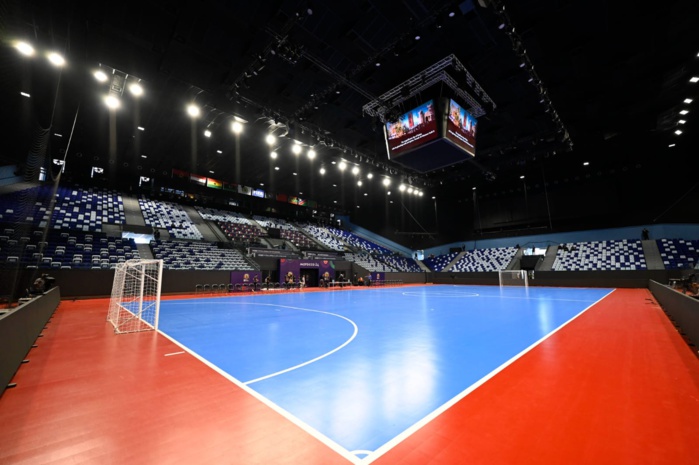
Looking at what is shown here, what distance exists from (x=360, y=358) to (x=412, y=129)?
30.5 ft

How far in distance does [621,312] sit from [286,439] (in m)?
10.4

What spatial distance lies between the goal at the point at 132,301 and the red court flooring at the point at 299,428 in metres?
2.10

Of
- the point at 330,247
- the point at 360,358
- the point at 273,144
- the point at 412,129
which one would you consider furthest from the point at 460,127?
the point at 330,247

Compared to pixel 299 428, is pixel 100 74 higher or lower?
higher

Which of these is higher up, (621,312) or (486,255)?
(486,255)

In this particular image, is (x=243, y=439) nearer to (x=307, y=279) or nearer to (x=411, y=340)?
(x=411, y=340)

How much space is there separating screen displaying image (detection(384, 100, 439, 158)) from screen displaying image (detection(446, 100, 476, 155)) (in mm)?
617

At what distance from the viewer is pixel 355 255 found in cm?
2678

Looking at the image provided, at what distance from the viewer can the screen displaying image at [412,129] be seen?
10.3 m

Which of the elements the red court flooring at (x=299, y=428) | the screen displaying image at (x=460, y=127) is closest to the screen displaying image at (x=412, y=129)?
the screen displaying image at (x=460, y=127)

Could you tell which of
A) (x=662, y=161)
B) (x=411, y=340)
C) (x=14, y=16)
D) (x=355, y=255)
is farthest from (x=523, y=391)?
(x=662, y=161)

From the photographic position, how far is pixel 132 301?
37.2 ft

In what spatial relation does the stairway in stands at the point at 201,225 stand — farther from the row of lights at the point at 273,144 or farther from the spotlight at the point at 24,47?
the spotlight at the point at 24,47

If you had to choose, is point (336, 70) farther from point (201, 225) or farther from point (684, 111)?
point (201, 225)
